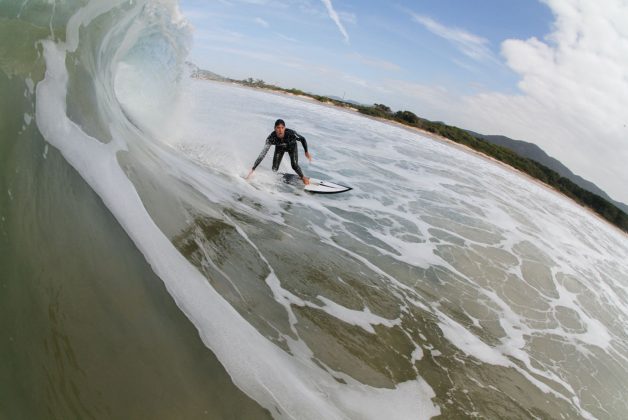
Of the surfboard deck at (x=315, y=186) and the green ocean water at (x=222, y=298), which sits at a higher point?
the surfboard deck at (x=315, y=186)

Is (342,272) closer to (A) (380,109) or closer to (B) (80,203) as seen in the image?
(B) (80,203)

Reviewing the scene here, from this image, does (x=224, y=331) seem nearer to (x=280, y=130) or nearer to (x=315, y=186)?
(x=315, y=186)

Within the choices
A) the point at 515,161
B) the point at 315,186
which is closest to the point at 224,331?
the point at 315,186

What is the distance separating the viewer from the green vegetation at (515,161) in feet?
142

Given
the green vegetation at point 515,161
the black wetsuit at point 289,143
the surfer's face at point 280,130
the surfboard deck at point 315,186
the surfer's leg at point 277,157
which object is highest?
the green vegetation at point 515,161

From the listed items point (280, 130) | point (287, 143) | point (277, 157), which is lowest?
point (277, 157)

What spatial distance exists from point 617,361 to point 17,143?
903cm

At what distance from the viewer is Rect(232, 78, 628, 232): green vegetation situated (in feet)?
142

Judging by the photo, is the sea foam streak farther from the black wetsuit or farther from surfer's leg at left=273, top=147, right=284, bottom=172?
surfer's leg at left=273, top=147, right=284, bottom=172

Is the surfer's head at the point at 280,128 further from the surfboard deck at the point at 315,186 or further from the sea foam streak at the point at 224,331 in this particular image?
the sea foam streak at the point at 224,331

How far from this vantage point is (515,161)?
55125 mm

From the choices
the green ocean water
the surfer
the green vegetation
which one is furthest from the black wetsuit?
the green vegetation

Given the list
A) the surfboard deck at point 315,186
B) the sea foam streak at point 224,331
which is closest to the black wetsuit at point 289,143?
the surfboard deck at point 315,186

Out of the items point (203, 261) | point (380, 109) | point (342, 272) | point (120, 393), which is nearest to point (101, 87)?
point (203, 261)
